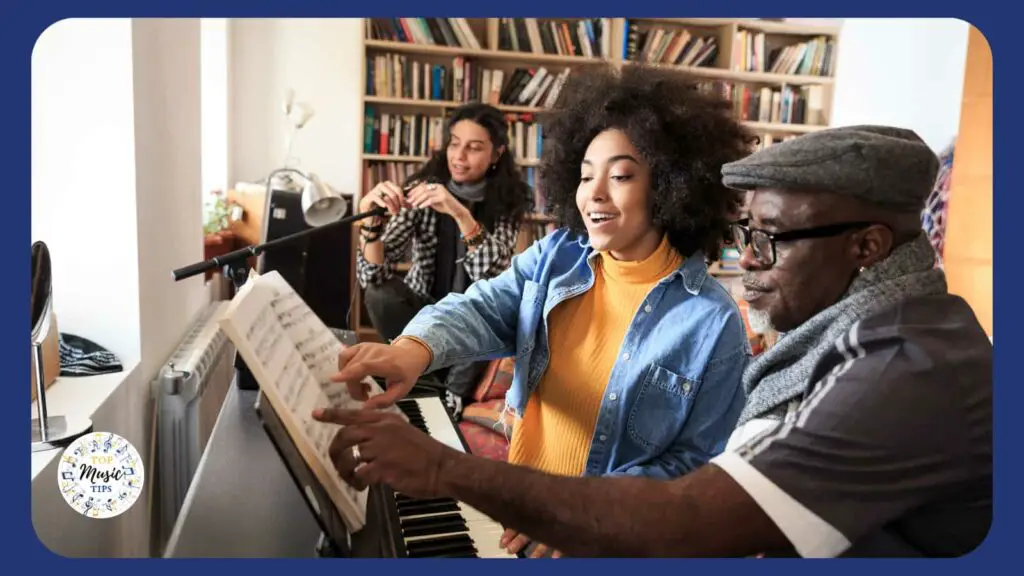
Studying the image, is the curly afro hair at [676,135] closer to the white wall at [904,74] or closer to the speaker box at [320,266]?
the white wall at [904,74]

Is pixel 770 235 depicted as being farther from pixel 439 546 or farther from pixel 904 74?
pixel 439 546

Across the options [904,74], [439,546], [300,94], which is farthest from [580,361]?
[300,94]

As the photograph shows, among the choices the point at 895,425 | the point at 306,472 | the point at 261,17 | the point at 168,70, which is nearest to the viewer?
the point at 895,425

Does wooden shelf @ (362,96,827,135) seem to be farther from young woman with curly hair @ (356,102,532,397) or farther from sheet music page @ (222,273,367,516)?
sheet music page @ (222,273,367,516)

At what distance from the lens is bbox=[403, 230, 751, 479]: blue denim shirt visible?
0.94 m

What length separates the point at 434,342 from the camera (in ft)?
3.10

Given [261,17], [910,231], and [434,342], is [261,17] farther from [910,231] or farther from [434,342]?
[910,231]

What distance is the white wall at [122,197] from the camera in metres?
0.82

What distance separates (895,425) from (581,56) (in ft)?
2.06

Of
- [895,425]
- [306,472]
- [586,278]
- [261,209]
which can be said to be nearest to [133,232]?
[261,209]

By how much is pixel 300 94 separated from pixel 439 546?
0.94m

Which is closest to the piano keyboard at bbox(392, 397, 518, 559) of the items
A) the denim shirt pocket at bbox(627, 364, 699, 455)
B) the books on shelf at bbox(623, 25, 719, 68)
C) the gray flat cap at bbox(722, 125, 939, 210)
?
the denim shirt pocket at bbox(627, 364, 699, 455)

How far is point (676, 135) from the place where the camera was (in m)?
0.99

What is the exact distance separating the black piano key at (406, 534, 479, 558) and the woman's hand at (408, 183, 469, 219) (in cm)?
44
